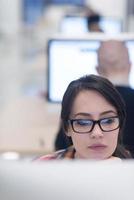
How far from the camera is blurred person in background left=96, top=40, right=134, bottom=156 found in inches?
Result: 29.5

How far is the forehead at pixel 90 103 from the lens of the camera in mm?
623

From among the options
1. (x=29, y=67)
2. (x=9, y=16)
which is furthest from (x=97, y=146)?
(x=9, y=16)

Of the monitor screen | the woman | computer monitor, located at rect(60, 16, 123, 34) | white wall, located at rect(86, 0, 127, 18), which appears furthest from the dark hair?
white wall, located at rect(86, 0, 127, 18)

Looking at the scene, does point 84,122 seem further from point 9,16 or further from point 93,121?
point 9,16

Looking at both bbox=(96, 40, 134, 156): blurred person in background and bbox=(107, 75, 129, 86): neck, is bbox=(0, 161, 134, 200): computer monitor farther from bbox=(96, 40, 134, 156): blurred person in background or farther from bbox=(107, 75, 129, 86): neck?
bbox=(107, 75, 129, 86): neck

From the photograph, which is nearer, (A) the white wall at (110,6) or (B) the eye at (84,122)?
(B) the eye at (84,122)

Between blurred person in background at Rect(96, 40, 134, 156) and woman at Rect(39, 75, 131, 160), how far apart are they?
70 mm

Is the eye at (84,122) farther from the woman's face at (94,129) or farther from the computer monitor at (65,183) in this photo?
the computer monitor at (65,183)

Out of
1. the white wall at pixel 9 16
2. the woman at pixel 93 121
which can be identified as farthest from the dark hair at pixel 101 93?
the white wall at pixel 9 16

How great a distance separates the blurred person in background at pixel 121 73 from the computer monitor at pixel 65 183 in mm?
297

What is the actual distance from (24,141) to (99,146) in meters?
1.26

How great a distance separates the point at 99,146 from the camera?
61 centimetres

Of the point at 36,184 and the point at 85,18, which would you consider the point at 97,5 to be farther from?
the point at 36,184

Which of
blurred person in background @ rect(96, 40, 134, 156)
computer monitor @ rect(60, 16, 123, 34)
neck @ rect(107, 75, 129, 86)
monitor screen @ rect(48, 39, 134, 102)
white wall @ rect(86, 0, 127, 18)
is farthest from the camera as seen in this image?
white wall @ rect(86, 0, 127, 18)
